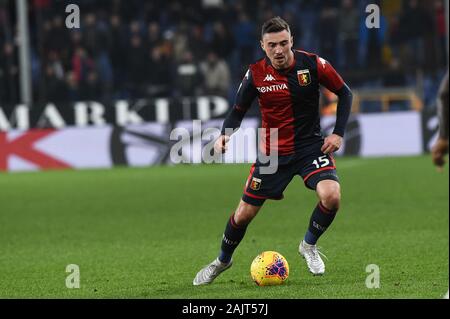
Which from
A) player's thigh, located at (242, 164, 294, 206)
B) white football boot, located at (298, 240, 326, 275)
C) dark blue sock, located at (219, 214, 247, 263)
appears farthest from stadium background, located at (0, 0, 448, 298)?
player's thigh, located at (242, 164, 294, 206)

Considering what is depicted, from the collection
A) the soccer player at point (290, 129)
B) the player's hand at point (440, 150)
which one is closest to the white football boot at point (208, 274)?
the soccer player at point (290, 129)

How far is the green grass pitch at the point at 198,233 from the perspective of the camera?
27.1ft

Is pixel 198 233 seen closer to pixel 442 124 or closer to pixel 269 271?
→ pixel 269 271

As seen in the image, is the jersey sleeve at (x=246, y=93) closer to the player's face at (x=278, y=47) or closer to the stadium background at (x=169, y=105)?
the player's face at (x=278, y=47)

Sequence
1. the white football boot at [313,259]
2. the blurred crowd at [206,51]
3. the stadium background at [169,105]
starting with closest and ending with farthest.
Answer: the white football boot at [313,259] → the stadium background at [169,105] → the blurred crowd at [206,51]

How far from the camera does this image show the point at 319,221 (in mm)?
8555

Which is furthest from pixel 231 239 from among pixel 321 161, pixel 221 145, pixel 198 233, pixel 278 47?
pixel 198 233

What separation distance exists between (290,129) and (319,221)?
2.48ft

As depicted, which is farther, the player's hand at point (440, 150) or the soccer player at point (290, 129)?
the soccer player at point (290, 129)

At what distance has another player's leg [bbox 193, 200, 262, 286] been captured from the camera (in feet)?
27.7

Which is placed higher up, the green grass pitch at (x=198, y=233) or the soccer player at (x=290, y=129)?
the soccer player at (x=290, y=129)

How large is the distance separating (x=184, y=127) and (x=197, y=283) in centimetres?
1284
